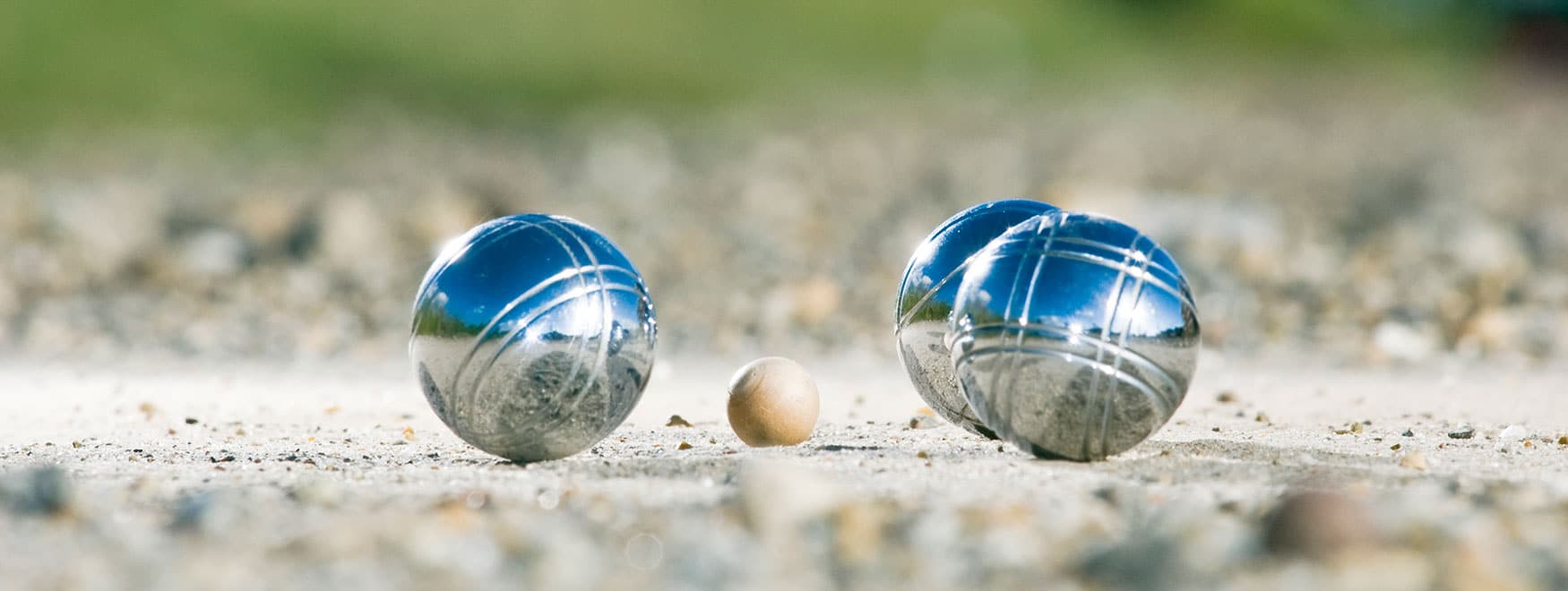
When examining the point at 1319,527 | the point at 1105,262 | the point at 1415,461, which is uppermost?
the point at 1105,262

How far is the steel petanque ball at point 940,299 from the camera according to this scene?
742 cm

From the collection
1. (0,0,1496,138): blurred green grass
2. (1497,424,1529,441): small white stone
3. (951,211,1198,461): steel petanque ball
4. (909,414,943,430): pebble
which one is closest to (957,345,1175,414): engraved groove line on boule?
(951,211,1198,461): steel petanque ball

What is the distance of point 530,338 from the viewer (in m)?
6.55

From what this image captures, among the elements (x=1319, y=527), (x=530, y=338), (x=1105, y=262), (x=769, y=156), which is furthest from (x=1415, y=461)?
(x=769, y=156)

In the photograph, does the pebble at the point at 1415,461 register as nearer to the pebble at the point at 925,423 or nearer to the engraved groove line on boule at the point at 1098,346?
the engraved groove line on boule at the point at 1098,346

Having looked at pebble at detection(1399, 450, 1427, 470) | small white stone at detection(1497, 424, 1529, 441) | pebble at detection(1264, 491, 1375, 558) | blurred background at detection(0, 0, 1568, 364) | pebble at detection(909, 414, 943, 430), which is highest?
blurred background at detection(0, 0, 1568, 364)

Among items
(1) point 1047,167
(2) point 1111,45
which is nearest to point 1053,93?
(2) point 1111,45

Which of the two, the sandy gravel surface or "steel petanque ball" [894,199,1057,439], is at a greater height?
"steel petanque ball" [894,199,1057,439]

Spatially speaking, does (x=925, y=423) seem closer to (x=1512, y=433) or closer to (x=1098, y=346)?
(x=1098, y=346)

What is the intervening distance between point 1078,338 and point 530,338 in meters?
2.10

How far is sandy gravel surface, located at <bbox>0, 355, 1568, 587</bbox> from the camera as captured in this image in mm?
4816

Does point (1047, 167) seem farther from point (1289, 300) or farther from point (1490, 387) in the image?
point (1490, 387)

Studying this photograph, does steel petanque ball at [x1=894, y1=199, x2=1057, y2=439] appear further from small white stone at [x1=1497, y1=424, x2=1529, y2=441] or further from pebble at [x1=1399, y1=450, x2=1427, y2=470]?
small white stone at [x1=1497, y1=424, x2=1529, y2=441]

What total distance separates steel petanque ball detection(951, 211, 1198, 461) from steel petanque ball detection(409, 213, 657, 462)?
1.40 metres
